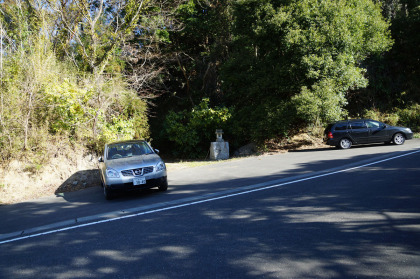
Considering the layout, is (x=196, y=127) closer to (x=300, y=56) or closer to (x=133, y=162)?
(x=300, y=56)

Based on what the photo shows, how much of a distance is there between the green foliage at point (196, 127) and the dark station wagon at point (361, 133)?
23.0 ft

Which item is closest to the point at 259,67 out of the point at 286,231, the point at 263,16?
the point at 263,16

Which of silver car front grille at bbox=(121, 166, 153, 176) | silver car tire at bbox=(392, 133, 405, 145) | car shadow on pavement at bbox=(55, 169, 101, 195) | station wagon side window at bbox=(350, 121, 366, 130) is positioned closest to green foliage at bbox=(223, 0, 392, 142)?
station wagon side window at bbox=(350, 121, 366, 130)

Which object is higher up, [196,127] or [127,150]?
[196,127]

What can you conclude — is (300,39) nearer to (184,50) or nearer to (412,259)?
(184,50)

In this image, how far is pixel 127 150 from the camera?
9.59 m

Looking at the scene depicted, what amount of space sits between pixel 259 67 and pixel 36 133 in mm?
13607

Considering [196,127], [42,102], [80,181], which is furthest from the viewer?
[196,127]

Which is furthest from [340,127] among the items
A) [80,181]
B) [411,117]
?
[80,181]

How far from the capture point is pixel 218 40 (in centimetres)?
2469

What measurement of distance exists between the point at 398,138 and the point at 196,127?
12.3 m

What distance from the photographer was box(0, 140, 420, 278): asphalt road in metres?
3.73

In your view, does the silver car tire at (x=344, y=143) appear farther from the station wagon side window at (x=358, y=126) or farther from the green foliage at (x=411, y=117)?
the green foliage at (x=411, y=117)

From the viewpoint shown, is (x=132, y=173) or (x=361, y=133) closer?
(x=132, y=173)
